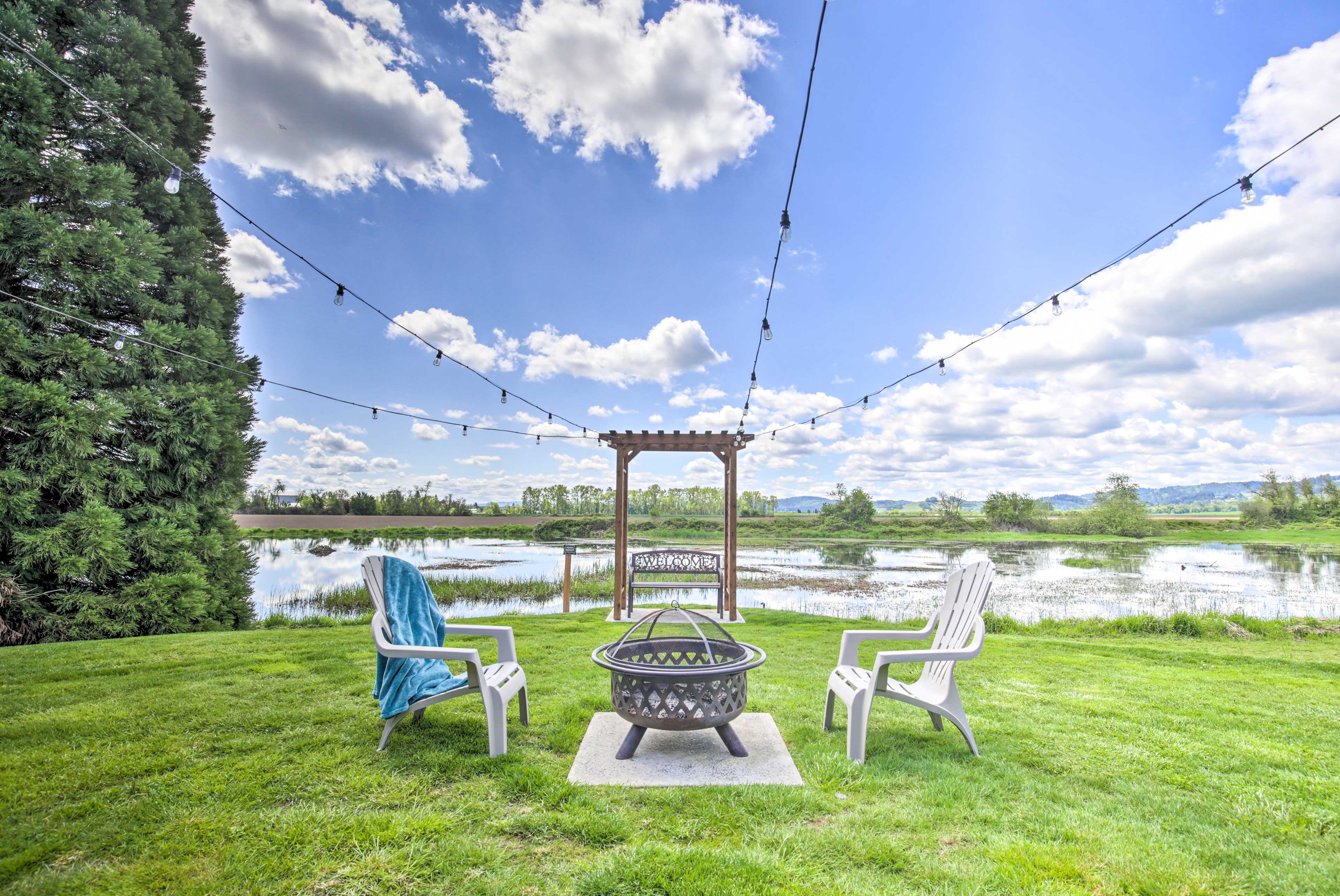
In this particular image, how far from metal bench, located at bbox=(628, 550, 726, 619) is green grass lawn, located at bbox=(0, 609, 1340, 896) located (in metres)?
3.43

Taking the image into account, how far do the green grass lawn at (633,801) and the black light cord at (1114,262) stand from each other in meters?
2.92

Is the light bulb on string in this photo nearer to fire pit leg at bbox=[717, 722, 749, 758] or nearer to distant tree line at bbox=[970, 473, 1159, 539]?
fire pit leg at bbox=[717, 722, 749, 758]

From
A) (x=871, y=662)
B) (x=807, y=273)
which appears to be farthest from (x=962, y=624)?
(x=807, y=273)

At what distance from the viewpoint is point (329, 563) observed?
16031 mm

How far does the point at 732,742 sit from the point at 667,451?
5.35 m

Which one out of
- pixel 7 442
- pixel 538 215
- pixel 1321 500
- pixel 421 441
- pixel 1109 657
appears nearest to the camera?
pixel 1109 657

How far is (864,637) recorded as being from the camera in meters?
→ 2.92

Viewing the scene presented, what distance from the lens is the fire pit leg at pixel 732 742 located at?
8.34 feet

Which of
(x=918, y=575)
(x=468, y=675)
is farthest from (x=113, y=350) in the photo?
(x=918, y=575)

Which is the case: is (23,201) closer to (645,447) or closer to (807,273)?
(645,447)

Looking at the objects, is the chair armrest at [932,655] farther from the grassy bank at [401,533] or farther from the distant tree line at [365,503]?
the distant tree line at [365,503]

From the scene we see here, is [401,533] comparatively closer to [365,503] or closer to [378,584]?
[365,503]

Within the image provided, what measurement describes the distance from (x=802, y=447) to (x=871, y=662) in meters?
10.9

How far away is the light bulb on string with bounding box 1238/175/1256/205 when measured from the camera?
2979mm
